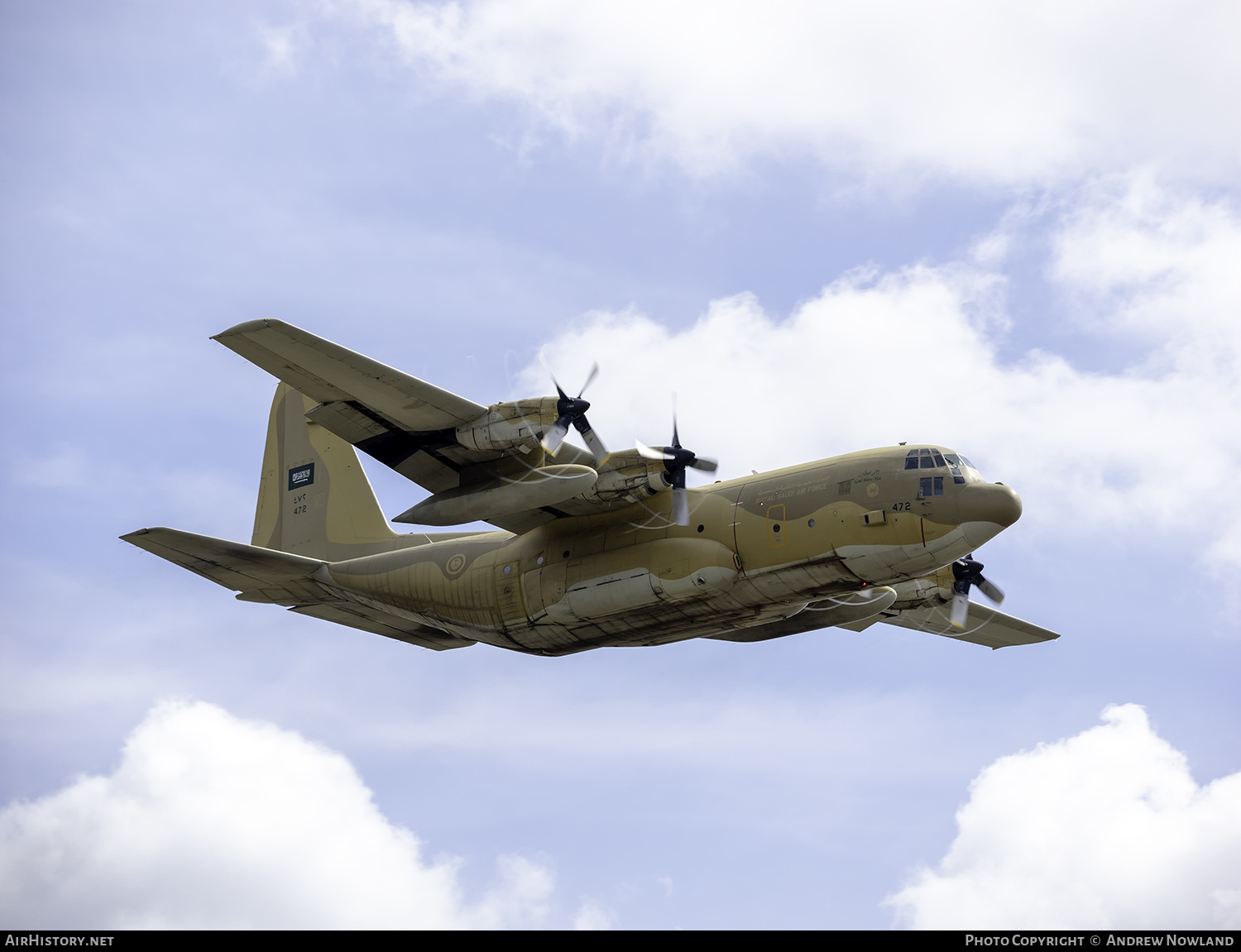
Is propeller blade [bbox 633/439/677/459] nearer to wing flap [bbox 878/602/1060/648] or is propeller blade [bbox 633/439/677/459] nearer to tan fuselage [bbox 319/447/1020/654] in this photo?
tan fuselage [bbox 319/447/1020/654]

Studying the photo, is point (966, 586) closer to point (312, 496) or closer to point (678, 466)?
point (678, 466)

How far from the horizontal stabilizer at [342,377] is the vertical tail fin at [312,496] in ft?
23.4

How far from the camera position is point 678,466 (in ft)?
91.7

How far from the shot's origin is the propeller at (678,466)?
27688 millimetres

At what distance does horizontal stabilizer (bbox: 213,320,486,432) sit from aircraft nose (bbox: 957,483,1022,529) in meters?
10.9

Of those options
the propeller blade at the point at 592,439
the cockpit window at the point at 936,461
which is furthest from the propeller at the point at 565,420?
the cockpit window at the point at 936,461

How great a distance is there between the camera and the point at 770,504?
27.3 meters

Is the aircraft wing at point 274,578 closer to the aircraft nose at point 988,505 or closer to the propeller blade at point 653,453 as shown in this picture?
the propeller blade at point 653,453

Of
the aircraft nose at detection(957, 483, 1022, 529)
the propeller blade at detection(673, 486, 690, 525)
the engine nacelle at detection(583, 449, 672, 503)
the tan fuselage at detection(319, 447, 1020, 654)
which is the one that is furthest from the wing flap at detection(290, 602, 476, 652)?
the aircraft nose at detection(957, 483, 1022, 529)

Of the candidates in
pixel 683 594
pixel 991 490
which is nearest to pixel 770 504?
pixel 683 594

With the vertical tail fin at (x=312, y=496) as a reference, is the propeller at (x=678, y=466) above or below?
below

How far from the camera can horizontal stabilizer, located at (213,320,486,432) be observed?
25438 mm
